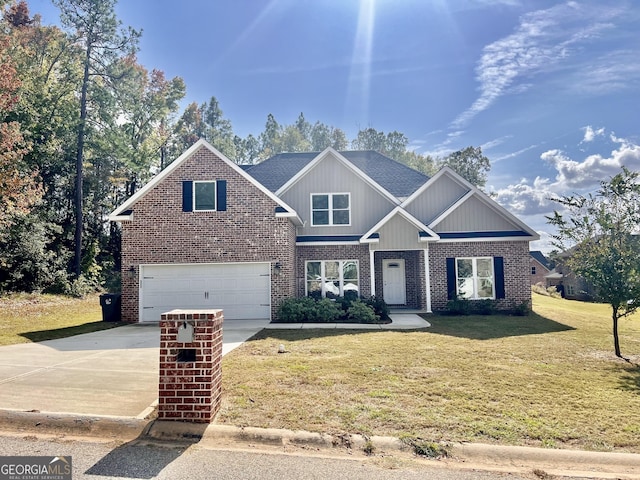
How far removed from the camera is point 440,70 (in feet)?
50.4

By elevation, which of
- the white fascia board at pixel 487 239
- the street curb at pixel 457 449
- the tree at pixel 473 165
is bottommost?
the street curb at pixel 457 449

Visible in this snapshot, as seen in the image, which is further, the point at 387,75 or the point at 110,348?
the point at 387,75

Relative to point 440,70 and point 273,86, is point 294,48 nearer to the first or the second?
point 440,70

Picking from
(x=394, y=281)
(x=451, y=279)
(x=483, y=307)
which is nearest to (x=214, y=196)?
(x=394, y=281)

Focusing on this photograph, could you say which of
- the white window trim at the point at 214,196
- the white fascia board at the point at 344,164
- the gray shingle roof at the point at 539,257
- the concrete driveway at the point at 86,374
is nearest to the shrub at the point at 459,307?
the white fascia board at the point at 344,164

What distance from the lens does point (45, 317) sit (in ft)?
54.0

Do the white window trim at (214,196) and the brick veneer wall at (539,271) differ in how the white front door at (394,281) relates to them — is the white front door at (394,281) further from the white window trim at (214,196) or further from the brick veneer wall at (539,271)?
the brick veneer wall at (539,271)

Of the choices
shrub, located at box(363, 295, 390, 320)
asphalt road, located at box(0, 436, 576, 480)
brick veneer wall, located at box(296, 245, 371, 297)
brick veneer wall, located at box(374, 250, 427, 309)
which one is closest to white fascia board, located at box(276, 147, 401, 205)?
brick veneer wall, located at box(374, 250, 427, 309)

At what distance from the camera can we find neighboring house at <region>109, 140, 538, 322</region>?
1444 cm

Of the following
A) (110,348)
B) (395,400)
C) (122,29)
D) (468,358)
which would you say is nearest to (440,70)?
(468,358)

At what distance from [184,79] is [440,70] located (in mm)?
30799

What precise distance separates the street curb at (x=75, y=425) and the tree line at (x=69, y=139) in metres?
14.9

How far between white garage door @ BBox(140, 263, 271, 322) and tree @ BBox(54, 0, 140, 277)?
1273 cm

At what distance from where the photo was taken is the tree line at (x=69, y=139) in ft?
65.5
